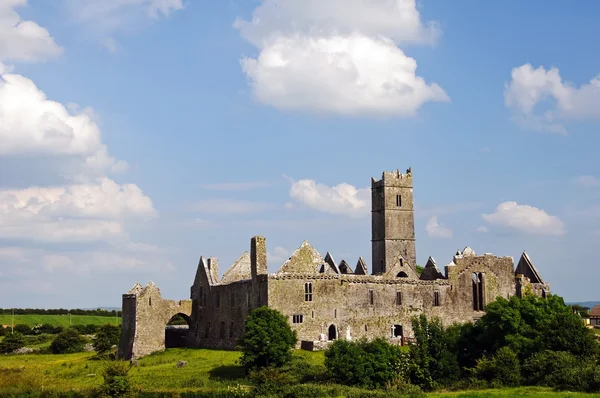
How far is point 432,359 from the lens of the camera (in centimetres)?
5756

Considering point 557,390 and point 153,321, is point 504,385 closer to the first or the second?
point 557,390

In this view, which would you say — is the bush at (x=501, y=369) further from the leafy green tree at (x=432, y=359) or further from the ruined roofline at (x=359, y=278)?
the ruined roofline at (x=359, y=278)

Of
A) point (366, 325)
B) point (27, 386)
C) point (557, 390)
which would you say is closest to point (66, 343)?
point (27, 386)

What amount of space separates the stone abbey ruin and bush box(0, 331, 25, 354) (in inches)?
727

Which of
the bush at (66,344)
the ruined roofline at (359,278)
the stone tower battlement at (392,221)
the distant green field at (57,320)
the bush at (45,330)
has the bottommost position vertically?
the bush at (66,344)

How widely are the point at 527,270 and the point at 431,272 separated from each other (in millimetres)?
11873

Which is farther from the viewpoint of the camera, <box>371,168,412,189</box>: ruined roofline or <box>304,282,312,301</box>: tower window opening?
<box>371,168,412,189</box>: ruined roofline

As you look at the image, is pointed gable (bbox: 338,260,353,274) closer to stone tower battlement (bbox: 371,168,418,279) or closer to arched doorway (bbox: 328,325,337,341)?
stone tower battlement (bbox: 371,168,418,279)

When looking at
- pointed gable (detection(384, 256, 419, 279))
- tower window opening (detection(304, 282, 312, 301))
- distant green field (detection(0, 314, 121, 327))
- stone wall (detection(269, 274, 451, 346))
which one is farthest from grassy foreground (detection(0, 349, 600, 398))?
distant green field (detection(0, 314, 121, 327))

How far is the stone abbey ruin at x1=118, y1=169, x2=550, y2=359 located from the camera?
228 feet

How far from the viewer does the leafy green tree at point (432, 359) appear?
56.9m

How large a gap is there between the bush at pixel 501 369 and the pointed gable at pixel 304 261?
19.4 metres

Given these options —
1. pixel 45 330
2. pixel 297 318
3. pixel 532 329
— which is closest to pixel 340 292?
pixel 297 318

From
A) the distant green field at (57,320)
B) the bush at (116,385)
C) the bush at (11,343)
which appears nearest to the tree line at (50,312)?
the distant green field at (57,320)
